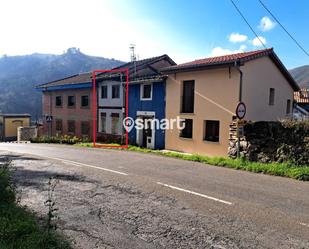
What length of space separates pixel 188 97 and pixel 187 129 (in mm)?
1942

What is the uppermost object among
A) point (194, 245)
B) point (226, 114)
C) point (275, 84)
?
point (275, 84)

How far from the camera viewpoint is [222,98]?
1566cm

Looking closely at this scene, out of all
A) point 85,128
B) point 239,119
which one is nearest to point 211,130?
point 239,119

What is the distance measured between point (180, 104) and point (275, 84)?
5941 millimetres

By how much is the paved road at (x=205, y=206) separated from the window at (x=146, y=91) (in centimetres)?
1053

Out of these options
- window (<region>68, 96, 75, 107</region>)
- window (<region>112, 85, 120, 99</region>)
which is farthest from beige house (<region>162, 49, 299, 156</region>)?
window (<region>68, 96, 75, 107</region>)

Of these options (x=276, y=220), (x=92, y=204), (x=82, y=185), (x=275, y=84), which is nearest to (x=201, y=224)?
(x=276, y=220)

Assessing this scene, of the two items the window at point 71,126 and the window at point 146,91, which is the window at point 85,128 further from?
the window at point 146,91

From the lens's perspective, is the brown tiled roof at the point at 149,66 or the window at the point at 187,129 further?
the brown tiled roof at the point at 149,66

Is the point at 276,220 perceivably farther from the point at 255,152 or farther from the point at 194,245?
the point at 255,152

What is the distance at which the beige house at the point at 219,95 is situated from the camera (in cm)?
1532

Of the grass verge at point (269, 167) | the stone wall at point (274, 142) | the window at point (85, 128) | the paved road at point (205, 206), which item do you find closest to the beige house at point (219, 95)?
the stone wall at point (274, 142)

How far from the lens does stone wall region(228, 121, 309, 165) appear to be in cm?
→ 1100

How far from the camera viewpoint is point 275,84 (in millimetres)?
18062
